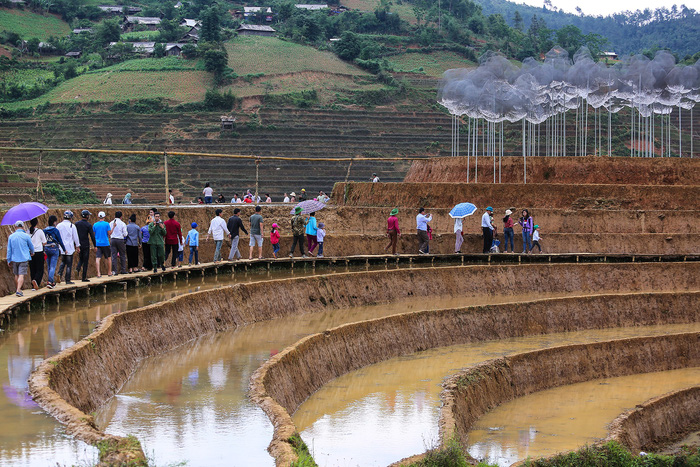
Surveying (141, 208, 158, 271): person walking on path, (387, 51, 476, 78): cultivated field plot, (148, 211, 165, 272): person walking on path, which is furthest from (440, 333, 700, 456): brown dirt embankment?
(387, 51, 476, 78): cultivated field plot

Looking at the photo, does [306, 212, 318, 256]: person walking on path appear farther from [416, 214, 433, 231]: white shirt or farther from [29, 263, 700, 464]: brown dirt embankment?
[29, 263, 700, 464]: brown dirt embankment

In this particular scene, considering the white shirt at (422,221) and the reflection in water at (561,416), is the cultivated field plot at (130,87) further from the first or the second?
the reflection in water at (561,416)

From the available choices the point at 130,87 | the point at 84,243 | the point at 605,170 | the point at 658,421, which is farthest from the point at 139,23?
the point at 658,421

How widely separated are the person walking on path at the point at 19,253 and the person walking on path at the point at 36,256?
0.46 meters

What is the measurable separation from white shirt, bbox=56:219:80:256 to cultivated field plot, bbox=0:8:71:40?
3538 inches

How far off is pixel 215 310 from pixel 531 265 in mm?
9915

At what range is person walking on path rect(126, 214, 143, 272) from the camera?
20328 millimetres

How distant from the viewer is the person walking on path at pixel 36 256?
16.9 m

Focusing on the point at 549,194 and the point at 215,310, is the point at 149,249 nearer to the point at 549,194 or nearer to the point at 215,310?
the point at 215,310

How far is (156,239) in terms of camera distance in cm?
2036

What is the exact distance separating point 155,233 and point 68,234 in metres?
2.57

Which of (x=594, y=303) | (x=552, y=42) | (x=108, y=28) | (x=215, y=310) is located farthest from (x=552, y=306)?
(x=552, y=42)

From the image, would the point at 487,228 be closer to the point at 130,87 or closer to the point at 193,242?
the point at 193,242

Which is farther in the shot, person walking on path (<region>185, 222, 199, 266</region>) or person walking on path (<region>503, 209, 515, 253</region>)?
person walking on path (<region>503, 209, 515, 253</region>)
